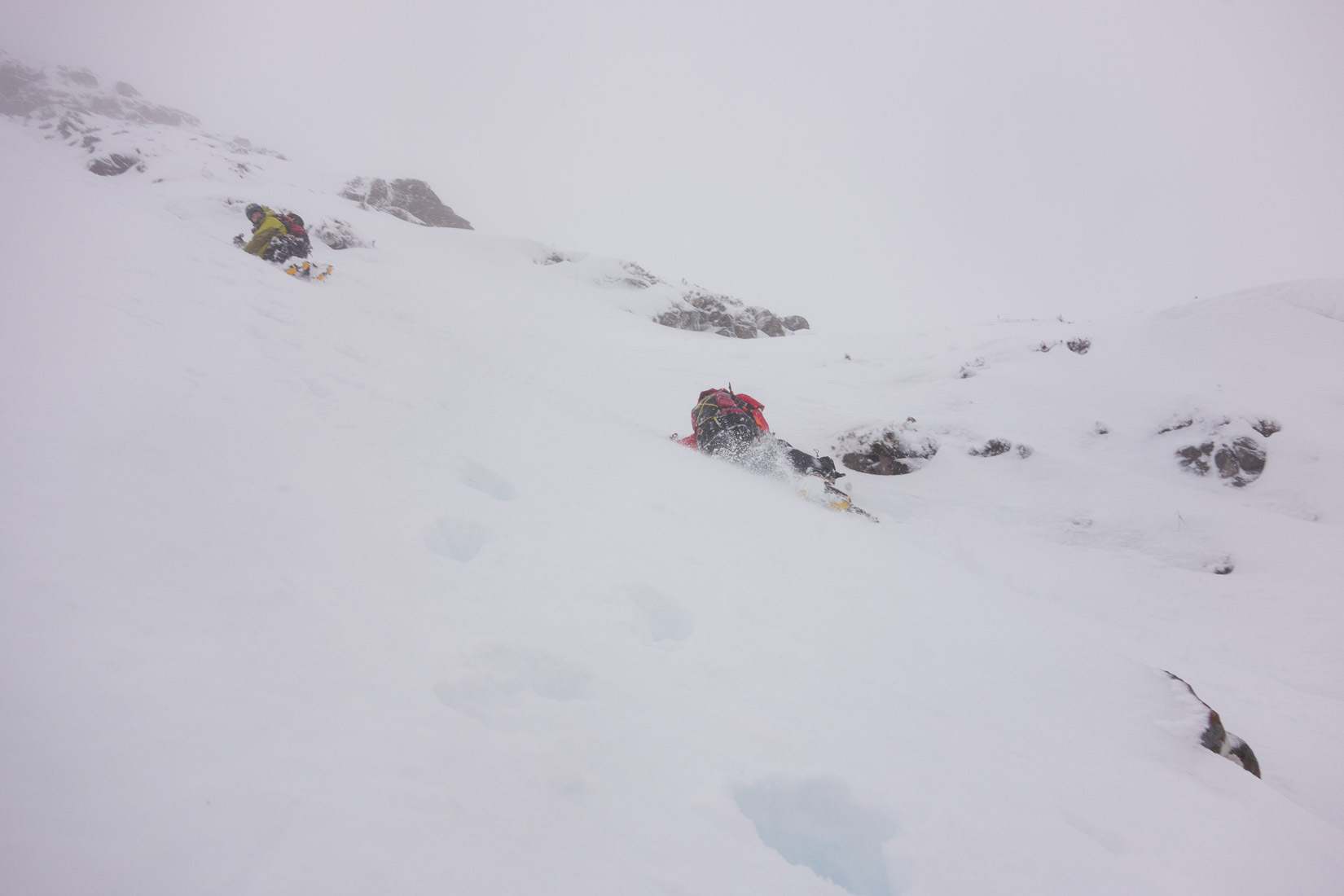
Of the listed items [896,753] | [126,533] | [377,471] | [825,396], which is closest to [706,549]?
[896,753]

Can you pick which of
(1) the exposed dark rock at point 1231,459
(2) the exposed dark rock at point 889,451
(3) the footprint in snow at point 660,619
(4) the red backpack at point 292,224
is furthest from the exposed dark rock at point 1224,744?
(4) the red backpack at point 292,224

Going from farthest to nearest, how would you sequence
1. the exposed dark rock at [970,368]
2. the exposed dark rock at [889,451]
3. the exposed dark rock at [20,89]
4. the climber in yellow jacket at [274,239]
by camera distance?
the exposed dark rock at [20,89] → the exposed dark rock at [970,368] → the climber in yellow jacket at [274,239] → the exposed dark rock at [889,451]

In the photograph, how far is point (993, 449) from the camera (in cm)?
859

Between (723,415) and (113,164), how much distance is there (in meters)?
29.6

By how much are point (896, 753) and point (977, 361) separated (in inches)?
426

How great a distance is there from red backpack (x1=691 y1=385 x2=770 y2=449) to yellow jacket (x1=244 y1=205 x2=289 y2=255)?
9835 millimetres

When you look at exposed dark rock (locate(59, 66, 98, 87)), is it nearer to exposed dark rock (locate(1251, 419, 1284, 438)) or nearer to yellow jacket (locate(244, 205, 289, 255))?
yellow jacket (locate(244, 205, 289, 255))

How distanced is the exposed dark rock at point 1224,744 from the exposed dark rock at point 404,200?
3471 cm

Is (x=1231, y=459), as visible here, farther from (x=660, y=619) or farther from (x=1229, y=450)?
(x=660, y=619)

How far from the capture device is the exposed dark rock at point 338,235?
16.3 metres

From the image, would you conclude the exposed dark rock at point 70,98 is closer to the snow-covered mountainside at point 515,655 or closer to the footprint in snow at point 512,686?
the snow-covered mountainside at point 515,655

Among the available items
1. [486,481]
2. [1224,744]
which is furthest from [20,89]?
[1224,744]

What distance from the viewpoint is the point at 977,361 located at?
10727 mm

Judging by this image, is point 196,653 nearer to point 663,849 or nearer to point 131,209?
point 663,849
